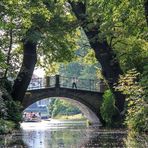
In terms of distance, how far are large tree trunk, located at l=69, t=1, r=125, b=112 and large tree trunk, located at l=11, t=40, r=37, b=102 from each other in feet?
11.6

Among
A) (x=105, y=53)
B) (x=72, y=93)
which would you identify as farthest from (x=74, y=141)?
(x=72, y=93)

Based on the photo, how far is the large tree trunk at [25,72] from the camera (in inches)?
1086

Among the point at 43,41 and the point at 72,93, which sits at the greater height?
the point at 43,41

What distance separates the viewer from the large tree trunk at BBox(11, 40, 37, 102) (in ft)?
90.5

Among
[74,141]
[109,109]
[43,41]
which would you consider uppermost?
[43,41]

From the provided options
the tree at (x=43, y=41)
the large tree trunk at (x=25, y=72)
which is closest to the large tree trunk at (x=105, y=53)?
the tree at (x=43, y=41)

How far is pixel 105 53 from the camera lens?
2541 centimetres

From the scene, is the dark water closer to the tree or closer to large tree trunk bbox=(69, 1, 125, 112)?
the tree

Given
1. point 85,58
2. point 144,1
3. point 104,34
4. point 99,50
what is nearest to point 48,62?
point 85,58

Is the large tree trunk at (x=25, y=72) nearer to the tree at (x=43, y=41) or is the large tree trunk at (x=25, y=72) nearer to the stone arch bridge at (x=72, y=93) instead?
the tree at (x=43, y=41)

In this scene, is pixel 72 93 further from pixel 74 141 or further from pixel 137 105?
pixel 74 141

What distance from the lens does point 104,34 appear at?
2228 cm

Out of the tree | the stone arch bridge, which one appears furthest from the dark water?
the stone arch bridge

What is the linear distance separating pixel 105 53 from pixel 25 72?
476cm
